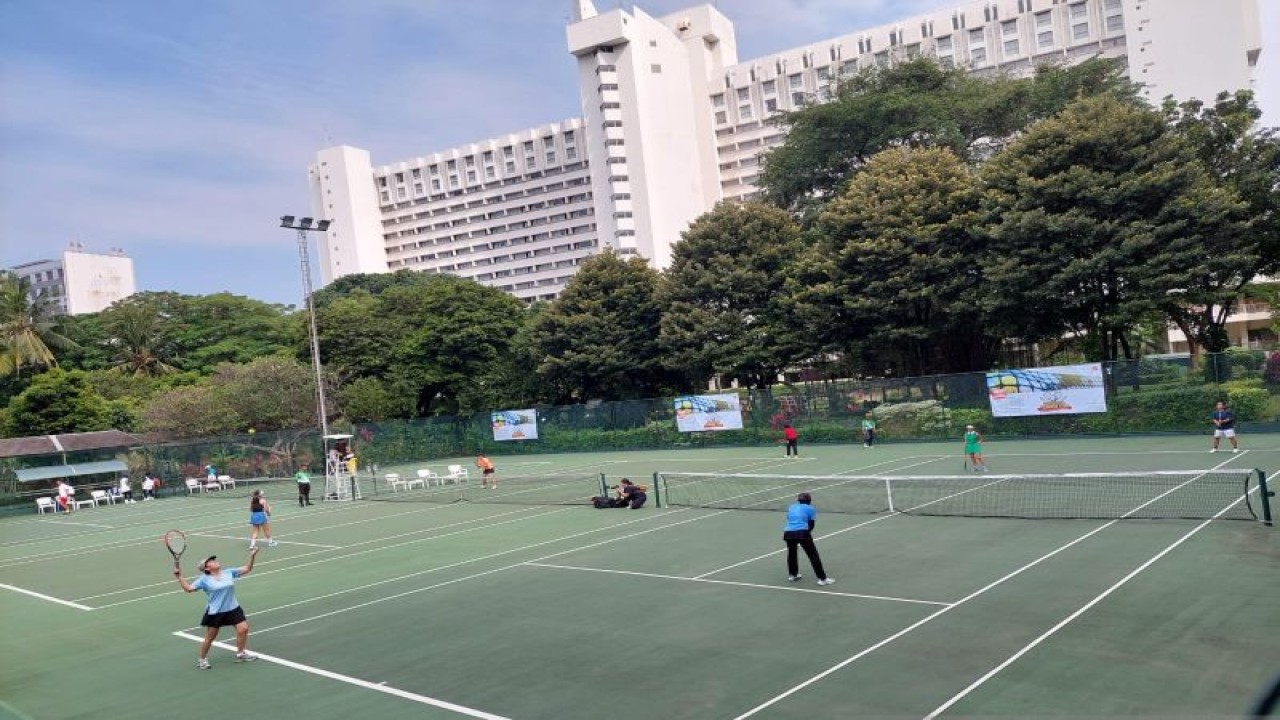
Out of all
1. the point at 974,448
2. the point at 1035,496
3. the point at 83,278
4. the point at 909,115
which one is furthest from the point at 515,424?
the point at 83,278

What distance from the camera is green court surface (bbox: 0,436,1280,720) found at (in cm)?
928

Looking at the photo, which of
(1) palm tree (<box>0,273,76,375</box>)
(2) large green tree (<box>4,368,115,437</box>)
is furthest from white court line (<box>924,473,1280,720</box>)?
(1) palm tree (<box>0,273,76,375</box>)

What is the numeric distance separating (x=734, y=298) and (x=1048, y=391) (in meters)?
19.8

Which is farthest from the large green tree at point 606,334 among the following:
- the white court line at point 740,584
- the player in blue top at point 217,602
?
the player in blue top at point 217,602

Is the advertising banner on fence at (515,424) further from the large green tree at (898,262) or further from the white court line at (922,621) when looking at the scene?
the white court line at (922,621)

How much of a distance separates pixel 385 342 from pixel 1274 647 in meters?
58.2

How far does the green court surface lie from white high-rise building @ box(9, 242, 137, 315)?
127m

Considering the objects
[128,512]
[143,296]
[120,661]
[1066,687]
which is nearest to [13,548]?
[128,512]

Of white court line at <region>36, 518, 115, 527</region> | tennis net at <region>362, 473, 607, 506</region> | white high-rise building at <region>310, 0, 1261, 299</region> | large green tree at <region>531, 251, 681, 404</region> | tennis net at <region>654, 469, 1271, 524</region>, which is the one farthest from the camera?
white high-rise building at <region>310, 0, 1261, 299</region>

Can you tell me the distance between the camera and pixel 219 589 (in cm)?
1236

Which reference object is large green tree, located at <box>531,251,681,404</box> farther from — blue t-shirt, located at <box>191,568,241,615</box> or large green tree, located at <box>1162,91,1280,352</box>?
blue t-shirt, located at <box>191,568,241,615</box>

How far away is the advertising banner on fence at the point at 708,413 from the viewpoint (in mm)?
44375

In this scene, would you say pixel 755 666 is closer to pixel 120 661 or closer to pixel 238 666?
pixel 238 666

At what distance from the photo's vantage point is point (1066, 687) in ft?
28.8
